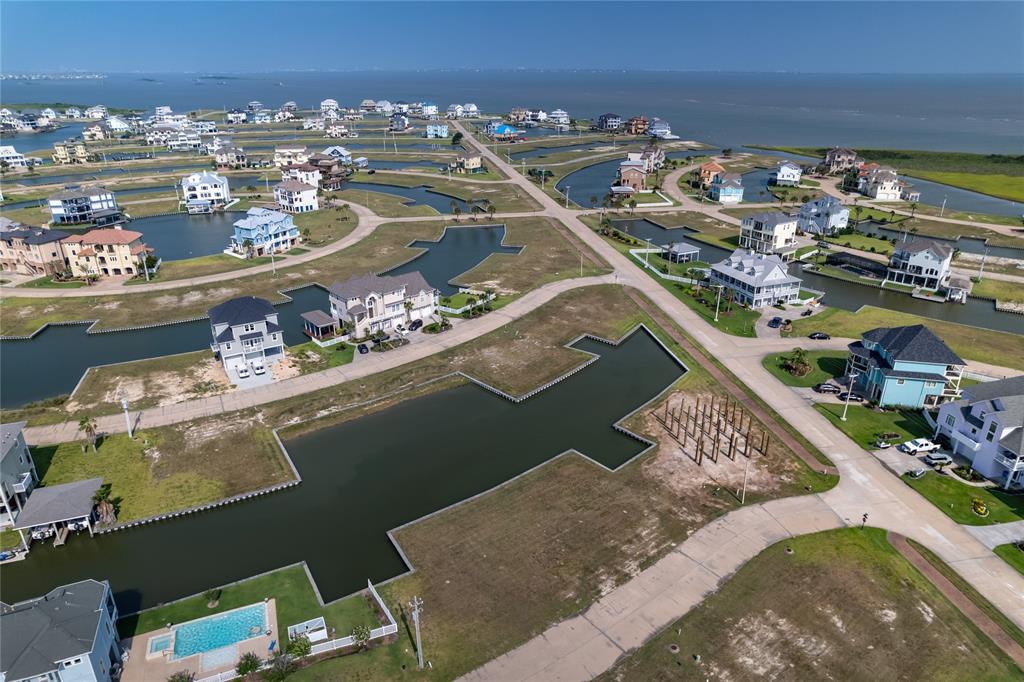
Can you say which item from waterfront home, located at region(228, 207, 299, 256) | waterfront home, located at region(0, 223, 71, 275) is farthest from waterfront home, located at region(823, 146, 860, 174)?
waterfront home, located at region(0, 223, 71, 275)

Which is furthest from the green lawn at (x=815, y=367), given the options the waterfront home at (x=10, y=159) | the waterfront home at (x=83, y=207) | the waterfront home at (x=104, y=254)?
the waterfront home at (x=10, y=159)

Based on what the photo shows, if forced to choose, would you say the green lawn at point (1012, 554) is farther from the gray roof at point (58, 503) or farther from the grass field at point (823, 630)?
the gray roof at point (58, 503)

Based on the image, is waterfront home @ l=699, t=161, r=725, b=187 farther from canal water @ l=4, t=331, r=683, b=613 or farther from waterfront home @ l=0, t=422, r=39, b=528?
waterfront home @ l=0, t=422, r=39, b=528

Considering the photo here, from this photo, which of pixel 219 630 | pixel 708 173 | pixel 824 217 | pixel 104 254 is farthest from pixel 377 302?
pixel 708 173

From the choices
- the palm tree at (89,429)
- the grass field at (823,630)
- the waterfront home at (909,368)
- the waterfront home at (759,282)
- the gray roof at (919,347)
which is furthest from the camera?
the waterfront home at (759,282)

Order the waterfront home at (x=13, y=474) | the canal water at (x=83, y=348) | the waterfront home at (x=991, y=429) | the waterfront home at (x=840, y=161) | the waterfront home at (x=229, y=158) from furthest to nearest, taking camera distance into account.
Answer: the waterfront home at (x=229, y=158) → the waterfront home at (x=840, y=161) → the canal water at (x=83, y=348) → the waterfront home at (x=991, y=429) → the waterfront home at (x=13, y=474)

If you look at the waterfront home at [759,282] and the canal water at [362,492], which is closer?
the canal water at [362,492]
